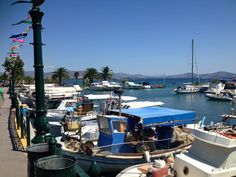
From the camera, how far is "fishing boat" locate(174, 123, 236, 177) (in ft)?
21.1

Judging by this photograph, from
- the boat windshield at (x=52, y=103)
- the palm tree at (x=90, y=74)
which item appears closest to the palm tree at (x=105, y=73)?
the palm tree at (x=90, y=74)

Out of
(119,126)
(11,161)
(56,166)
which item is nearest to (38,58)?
(56,166)

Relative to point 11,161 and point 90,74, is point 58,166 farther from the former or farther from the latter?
point 90,74

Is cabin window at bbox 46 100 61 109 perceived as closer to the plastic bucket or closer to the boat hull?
the boat hull

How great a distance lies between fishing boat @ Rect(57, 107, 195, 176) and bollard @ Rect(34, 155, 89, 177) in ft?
22.6

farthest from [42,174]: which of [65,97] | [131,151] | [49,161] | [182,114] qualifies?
[65,97]

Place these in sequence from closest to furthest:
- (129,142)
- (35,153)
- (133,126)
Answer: (35,153) → (129,142) → (133,126)

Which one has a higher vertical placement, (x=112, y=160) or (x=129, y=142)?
(x=129, y=142)

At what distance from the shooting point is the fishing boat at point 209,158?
6.43 meters

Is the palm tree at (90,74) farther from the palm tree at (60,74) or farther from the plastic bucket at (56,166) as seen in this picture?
the plastic bucket at (56,166)

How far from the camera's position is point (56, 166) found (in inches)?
167

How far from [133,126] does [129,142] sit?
1.15m

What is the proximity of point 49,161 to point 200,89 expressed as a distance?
94.0m

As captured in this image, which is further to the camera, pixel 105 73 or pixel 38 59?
pixel 105 73
